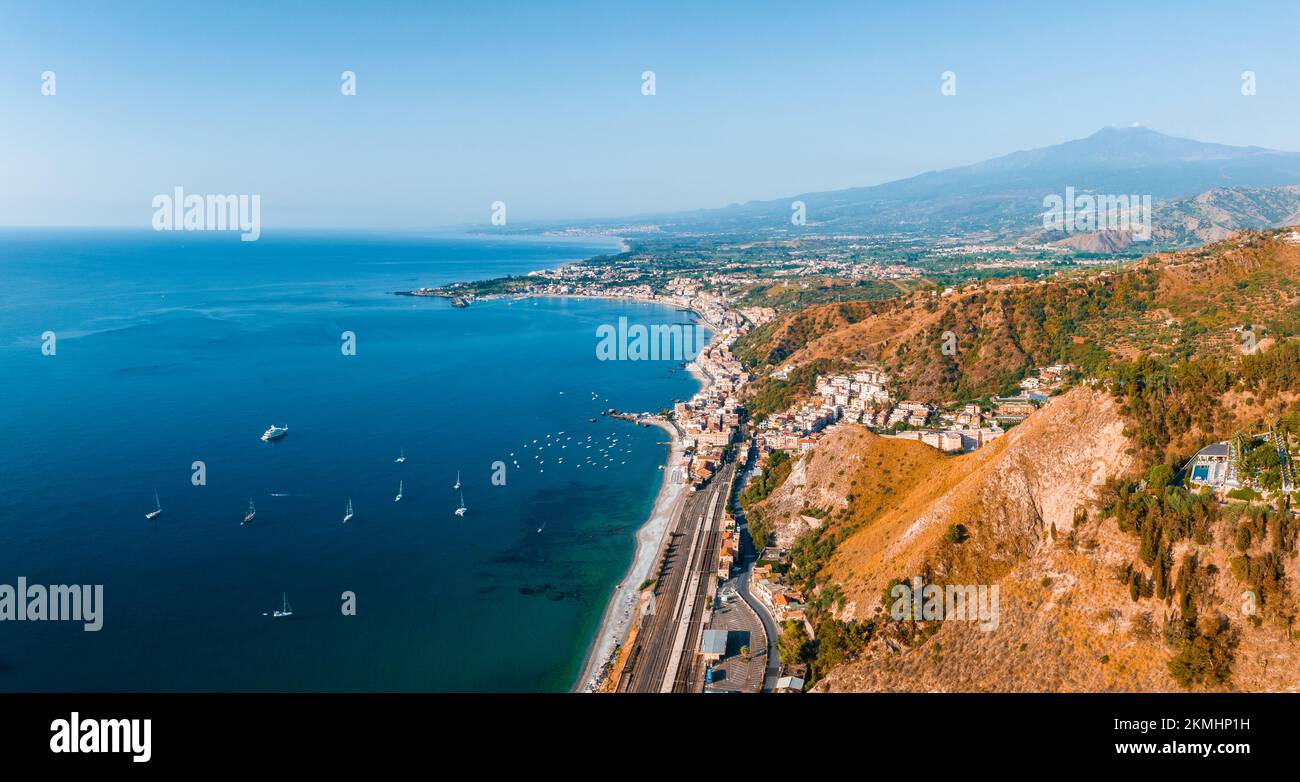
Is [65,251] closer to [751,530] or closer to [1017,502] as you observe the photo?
[751,530]

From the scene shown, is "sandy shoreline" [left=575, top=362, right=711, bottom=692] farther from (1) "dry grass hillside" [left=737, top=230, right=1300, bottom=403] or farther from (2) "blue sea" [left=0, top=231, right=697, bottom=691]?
(1) "dry grass hillside" [left=737, top=230, right=1300, bottom=403]

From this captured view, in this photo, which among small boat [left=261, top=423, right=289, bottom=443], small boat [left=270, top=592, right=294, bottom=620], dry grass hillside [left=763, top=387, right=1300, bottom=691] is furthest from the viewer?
small boat [left=261, top=423, right=289, bottom=443]

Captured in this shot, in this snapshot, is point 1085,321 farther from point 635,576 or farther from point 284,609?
point 284,609

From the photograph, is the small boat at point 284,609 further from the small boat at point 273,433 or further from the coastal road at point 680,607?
the small boat at point 273,433

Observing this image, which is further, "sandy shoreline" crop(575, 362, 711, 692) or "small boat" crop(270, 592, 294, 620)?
"small boat" crop(270, 592, 294, 620)

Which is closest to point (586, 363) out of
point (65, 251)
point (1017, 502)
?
point (1017, 502)

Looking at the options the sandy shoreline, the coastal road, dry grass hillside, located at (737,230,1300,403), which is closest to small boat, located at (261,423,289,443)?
the sandy shoreline

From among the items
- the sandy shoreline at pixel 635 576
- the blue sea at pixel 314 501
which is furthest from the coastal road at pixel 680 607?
the blue sea at pixel 314 501
